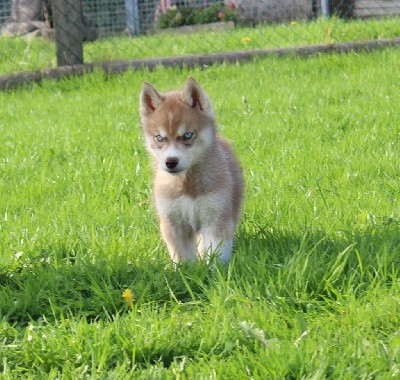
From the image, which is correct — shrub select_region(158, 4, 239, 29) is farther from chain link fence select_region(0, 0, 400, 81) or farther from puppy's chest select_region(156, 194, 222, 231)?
puppy's chest select_region(156, 194, 222, 231)

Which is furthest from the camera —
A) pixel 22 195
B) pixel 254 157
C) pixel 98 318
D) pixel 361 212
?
pixel 254 157

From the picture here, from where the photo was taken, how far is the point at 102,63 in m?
8.84

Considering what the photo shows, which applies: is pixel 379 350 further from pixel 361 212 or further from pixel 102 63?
pixel 102 63

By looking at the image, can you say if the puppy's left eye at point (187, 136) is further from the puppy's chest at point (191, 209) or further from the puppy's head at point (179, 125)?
the puppy's chest at point (191, 209)

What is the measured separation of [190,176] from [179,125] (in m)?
0.25

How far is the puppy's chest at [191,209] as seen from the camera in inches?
154

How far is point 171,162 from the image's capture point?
12.7 feet

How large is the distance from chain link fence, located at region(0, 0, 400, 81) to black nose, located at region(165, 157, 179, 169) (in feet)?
16.9

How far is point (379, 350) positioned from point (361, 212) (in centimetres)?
150

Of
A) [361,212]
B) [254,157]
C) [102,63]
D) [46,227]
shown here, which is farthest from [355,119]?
[102,63]

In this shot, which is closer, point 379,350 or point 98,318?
point 379,350

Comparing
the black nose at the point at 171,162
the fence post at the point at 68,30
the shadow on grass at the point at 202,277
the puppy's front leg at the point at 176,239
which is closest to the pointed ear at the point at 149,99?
the black nose at the point at 171,162

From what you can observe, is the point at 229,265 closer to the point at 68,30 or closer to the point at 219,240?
the point at 219,240

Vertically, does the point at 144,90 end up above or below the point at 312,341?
above
